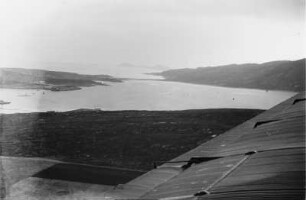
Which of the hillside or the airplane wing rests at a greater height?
the hillside

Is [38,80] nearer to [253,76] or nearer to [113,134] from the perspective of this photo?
[113,134]

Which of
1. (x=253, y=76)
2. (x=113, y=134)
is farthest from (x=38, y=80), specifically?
(x=253, y=76)

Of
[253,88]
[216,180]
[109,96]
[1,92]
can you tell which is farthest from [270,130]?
[253,88]

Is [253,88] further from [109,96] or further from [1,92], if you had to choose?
[1,92]

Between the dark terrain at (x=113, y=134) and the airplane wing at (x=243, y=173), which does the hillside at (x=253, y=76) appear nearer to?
the dark terrain at (x=113, y=134)

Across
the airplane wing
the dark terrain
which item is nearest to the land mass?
the dark terrain

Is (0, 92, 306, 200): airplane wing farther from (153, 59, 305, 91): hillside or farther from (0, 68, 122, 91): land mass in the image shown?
(153, 59, 305, 91): hillside

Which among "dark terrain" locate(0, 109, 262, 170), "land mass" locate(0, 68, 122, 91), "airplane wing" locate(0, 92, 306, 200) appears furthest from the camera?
"land mass" locate(0, 68, 122, 91)
